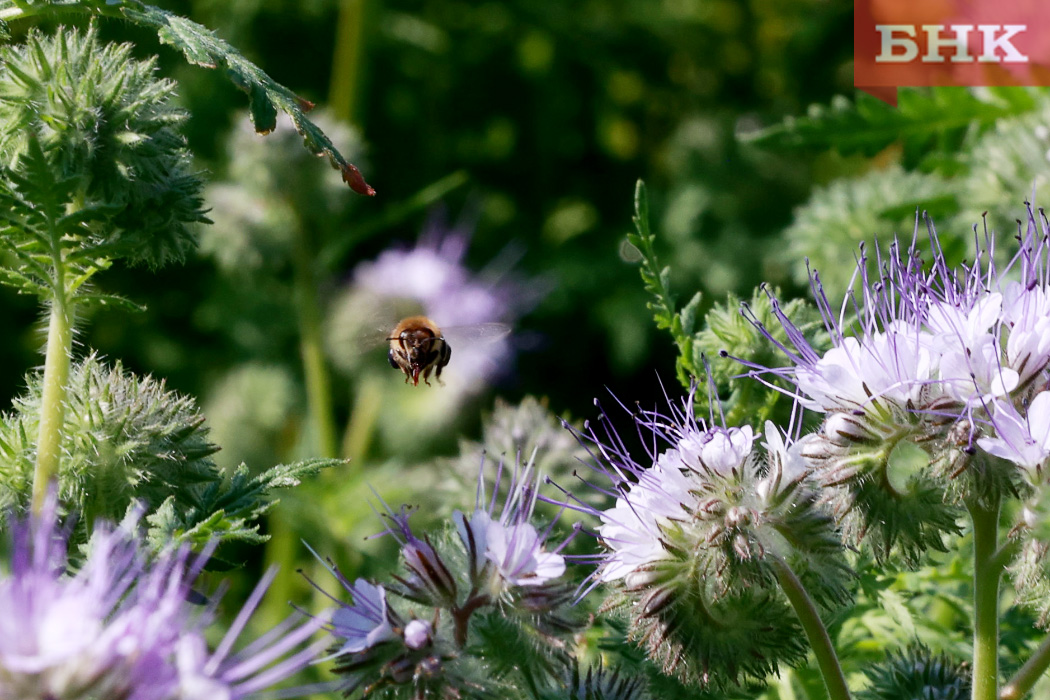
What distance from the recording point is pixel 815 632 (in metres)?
2.00

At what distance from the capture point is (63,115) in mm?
2115

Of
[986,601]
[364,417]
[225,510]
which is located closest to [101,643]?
[225,510]

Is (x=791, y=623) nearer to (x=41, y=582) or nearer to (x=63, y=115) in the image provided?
(x=41, y=582)

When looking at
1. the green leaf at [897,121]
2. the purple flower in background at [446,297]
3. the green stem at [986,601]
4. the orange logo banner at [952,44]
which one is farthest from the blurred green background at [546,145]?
the green stem at [986,601]

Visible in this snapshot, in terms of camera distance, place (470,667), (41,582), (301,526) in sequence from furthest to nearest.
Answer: (301,526)
(470,667)
(41,582)

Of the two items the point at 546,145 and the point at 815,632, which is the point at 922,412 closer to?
the point at 815,632

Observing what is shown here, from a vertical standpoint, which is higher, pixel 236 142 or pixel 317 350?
pixel 236 142

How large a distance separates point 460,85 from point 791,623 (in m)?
4.76

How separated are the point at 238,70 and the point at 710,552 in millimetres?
1156

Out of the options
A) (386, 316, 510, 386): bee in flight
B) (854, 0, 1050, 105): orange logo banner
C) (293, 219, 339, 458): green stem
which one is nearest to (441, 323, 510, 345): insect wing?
(386, 316, 510, 386): bee in flight

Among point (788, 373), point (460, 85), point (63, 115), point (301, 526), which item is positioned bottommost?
point (301, 526)

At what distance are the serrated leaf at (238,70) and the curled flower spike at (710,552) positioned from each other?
29.1 inches

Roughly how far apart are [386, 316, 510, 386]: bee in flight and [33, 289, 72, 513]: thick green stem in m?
1.51

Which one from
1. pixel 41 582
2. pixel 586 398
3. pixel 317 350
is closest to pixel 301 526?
pixel 317 350
